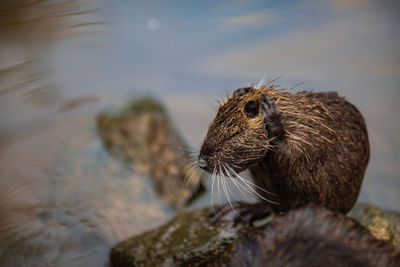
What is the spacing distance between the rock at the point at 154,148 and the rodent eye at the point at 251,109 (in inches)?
66.7

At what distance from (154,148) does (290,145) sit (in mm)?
2111

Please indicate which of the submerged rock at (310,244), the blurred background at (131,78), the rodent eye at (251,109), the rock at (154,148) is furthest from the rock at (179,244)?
the rodent eye at (251,109)

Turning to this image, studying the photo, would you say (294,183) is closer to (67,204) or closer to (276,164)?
(276,164)

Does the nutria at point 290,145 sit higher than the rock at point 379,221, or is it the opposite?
the nutria at point 290,145

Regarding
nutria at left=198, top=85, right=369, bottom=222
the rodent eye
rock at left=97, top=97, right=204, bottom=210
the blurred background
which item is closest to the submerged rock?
nutria at left=198, top=85, right=369, bottom=222

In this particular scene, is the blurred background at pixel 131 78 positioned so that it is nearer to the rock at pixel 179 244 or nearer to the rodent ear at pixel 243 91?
the rock at pixel 179 244

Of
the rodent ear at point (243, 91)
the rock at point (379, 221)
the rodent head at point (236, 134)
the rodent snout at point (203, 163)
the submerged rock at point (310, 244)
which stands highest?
the rodent ear at point (243, 91)

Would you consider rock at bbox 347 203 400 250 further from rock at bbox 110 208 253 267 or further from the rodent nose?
the rodent nose

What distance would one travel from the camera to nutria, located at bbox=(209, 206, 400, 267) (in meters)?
2.42

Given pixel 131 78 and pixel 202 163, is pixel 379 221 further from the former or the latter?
pixel 131 78

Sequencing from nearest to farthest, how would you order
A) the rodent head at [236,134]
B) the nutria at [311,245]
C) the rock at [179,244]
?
1. the nutria at [311,245]
2. the rodent head at [236,134]
3. the rock at [179,244]

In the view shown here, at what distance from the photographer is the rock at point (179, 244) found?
333 cm

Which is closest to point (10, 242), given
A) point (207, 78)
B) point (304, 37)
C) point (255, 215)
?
point (255, 215)

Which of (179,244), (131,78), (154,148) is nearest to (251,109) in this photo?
(179,244)
